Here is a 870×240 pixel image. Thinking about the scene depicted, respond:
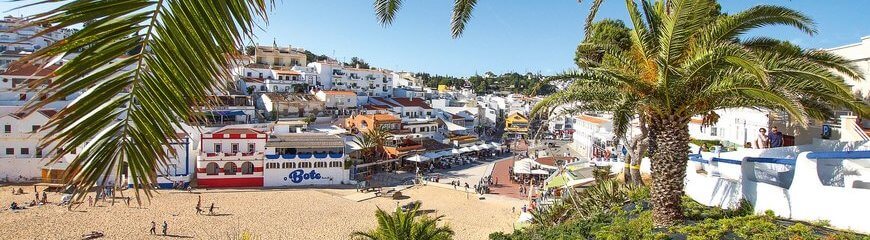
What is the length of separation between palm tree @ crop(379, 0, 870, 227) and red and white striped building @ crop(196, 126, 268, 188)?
27313 mm

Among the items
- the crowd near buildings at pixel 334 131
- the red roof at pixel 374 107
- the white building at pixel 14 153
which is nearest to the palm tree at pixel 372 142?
the crowd near buildings at pixel 334 131

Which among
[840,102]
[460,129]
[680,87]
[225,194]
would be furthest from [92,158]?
[460,129]

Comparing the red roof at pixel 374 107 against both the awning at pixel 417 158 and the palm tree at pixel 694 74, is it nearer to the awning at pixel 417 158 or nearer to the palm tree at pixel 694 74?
the awning at pixel 417 158

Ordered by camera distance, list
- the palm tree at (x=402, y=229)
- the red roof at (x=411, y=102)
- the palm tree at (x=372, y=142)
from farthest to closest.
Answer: the red roof at (x=411, y=102) → the palm tree at (x=372, y=142) → the palm tree at (x=402, y=229)

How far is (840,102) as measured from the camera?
724 centimetres

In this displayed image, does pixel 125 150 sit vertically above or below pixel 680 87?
below

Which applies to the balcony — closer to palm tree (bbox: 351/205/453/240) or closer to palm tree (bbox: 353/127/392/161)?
palm tree (bbox: 353/127/392/161)

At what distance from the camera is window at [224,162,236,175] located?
3133 centimetres

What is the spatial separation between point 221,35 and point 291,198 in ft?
91.6

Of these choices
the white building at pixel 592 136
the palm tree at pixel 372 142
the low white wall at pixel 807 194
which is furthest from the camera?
the white building at pixel 592 136

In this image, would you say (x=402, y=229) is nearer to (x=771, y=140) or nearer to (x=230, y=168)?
(x=771, y=140)

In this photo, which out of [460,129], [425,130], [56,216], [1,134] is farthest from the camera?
[460,129]

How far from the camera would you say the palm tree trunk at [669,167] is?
7.79 meters

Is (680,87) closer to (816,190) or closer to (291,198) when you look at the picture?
(816,190)
